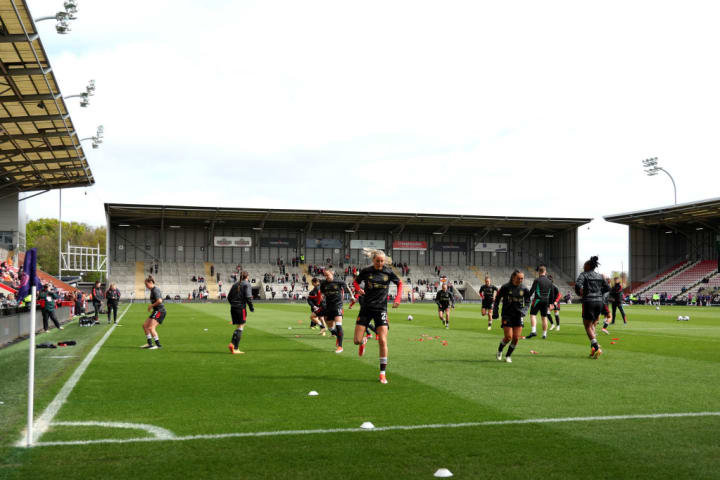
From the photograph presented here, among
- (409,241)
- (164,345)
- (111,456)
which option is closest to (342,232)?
(409,241)

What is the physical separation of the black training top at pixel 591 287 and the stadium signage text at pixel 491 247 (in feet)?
261

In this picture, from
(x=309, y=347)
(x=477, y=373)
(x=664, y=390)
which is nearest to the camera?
(x=664, y=390)

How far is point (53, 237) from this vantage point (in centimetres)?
11694

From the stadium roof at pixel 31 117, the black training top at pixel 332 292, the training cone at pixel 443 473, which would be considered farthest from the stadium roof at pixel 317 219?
the training cone at pixel 443 473

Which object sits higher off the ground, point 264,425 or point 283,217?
point 283,217

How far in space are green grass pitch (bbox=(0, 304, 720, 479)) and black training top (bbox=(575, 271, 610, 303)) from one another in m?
1.34

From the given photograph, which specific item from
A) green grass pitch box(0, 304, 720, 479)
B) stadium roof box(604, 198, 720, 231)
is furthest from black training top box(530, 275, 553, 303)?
stadium roof box(604, 198, 720, 231)

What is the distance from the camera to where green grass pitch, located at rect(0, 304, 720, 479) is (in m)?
5.46

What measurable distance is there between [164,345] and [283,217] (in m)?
63.0

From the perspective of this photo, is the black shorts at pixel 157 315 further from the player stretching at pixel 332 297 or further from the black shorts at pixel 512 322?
the black shorts at pixel 512 322

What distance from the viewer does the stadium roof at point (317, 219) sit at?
7494cm

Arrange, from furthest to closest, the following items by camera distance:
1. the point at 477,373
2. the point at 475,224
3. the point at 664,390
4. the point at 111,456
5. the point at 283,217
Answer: the point at 475,224, the point at 283,217, the point at 477,373, the point at 664,390, the point at 111,456

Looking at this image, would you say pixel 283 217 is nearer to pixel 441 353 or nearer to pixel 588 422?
pixel 441 353

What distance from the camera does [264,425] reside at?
7.01 meters
